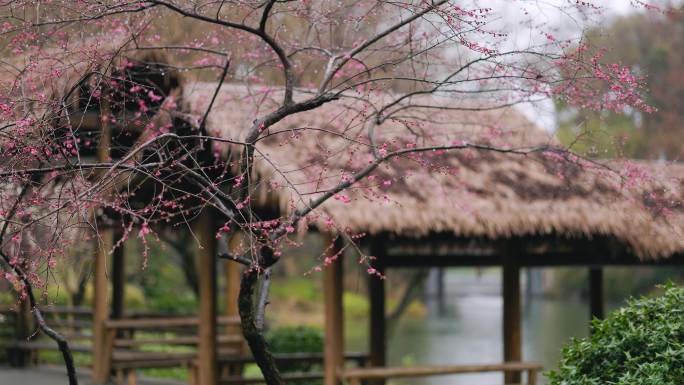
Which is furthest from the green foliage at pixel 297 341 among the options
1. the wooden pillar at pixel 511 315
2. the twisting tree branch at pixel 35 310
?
the twisting tree branch at pixel 35 310

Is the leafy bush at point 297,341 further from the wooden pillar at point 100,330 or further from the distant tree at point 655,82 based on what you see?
the distant tree at point 655,82

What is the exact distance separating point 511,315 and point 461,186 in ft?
4.21

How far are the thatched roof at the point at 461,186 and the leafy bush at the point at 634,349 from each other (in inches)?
68.5

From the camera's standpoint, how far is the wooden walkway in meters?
9.30

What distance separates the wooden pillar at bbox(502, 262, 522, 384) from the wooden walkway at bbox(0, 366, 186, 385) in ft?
11.1

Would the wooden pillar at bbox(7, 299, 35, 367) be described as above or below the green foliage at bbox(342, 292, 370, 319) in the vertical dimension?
below

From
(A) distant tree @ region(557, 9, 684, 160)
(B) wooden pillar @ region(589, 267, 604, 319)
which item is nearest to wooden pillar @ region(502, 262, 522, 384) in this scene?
(B) wooden pillar @ region(589, 267, 604, 319)

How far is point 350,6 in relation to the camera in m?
5.76

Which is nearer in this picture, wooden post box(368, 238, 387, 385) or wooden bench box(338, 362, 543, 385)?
wooden bench box(338, 362, 543, 385)

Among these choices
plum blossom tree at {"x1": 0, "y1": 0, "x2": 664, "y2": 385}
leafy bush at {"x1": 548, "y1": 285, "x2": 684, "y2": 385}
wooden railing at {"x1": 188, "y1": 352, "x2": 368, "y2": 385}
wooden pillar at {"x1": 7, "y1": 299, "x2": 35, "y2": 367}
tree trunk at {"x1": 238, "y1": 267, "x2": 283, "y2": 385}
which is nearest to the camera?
plum blossom tree at {"x1": 0, "y1": 0, "x2": 664, "y2": 385}

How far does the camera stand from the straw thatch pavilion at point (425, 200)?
21.9 feet

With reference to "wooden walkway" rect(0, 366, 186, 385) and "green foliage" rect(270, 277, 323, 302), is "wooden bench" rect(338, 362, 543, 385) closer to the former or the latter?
"wooden walkway" rect(0, 366, 186, 385)

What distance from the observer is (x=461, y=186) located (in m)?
7.54

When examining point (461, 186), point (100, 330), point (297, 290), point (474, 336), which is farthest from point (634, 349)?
point (297, 290)
